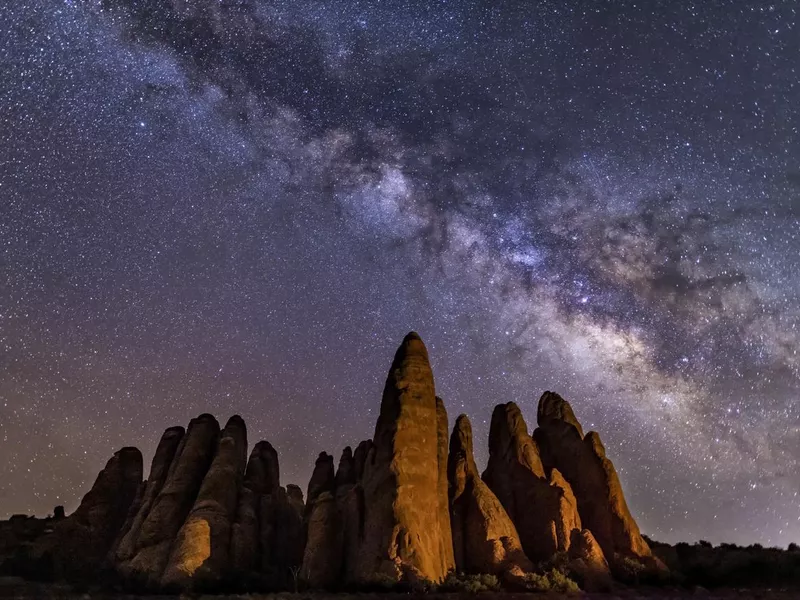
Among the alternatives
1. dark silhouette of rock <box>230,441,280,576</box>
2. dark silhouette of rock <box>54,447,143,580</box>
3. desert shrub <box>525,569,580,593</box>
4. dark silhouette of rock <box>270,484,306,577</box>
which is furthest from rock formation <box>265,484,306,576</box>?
desert shrub <box>525,569,580,593</box>

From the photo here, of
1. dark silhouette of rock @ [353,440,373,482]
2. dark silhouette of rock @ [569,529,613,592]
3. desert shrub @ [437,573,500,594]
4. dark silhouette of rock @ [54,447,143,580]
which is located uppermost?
dark silhouette of rock @ [353,440,373,482]

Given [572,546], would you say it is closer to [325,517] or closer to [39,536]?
[325,517]

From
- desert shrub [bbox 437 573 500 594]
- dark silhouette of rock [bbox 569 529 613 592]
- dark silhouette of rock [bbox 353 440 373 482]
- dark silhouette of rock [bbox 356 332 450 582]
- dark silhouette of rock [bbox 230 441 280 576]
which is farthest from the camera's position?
dark silhouette of rock [bbox 353 440 373 482]

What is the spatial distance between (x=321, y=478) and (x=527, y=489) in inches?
560

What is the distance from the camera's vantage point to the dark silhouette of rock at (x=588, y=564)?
28250 mm

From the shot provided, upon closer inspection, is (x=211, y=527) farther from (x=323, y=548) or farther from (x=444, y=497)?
(x=444, y=497)

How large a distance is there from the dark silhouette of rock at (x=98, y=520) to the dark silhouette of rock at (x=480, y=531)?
19.0m

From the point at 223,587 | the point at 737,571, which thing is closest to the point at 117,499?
the point at 223,587

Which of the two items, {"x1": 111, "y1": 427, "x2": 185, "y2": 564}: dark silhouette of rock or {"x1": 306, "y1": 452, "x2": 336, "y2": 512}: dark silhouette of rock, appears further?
{"x1": 306, "y1": 452, "x2": 336, "y2": 512}: dark silhouette of rock

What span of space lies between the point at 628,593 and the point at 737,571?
41.3 feet

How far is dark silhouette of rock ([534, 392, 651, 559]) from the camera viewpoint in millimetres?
33438

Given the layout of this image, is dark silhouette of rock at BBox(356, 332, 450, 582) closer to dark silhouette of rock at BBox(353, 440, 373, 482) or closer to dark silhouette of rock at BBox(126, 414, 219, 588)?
dark silhouette of rock at BBox(353, 440, 373, 482)

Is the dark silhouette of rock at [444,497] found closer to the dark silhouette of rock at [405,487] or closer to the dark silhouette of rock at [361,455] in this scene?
Result: the dark silhouette of rock at [405,487]

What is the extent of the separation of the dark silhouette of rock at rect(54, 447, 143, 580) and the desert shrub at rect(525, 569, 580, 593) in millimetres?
22204
